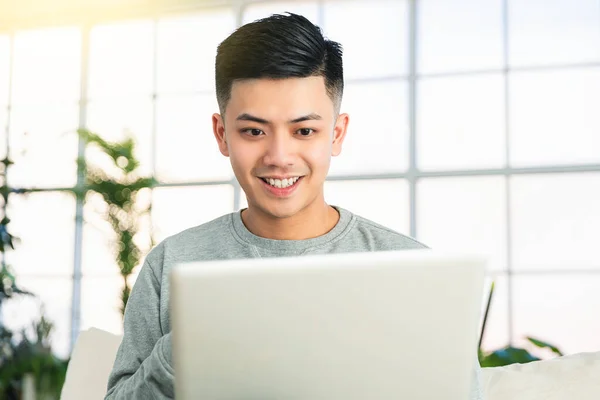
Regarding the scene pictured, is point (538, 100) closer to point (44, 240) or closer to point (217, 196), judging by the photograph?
point (217, 196)

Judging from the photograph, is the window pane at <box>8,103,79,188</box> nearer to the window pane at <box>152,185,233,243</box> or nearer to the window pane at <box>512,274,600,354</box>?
the window pane at <box>152,185,233,243</box>

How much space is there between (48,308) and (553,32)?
3.82 metres

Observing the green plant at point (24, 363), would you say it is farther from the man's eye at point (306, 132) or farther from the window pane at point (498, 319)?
the man's eye at point (306, 132)

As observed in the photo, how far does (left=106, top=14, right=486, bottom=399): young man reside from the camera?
50.6 inches

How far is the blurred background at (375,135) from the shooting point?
4.29m

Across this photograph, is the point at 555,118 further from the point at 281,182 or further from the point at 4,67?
the point at 4,67

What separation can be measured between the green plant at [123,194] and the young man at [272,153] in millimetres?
2970

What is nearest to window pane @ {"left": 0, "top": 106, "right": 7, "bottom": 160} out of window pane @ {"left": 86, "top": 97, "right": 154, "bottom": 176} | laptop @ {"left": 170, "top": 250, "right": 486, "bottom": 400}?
window pane @ {"left": 86, "top": 97, "right": 154, "bottom": 176}

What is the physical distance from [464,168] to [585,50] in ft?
3.30

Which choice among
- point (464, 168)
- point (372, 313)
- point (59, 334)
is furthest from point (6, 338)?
point (372, 313)

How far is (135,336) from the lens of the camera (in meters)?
1.35

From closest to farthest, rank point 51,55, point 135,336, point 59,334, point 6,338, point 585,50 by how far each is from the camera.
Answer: point 135,336 < point 585,50 < point 6,338 < point 59,334 < point 51,55

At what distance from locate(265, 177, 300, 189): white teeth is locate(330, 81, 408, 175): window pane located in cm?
325

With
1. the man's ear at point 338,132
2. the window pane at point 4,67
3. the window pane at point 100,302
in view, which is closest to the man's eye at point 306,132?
the man's ear at point 338,132
